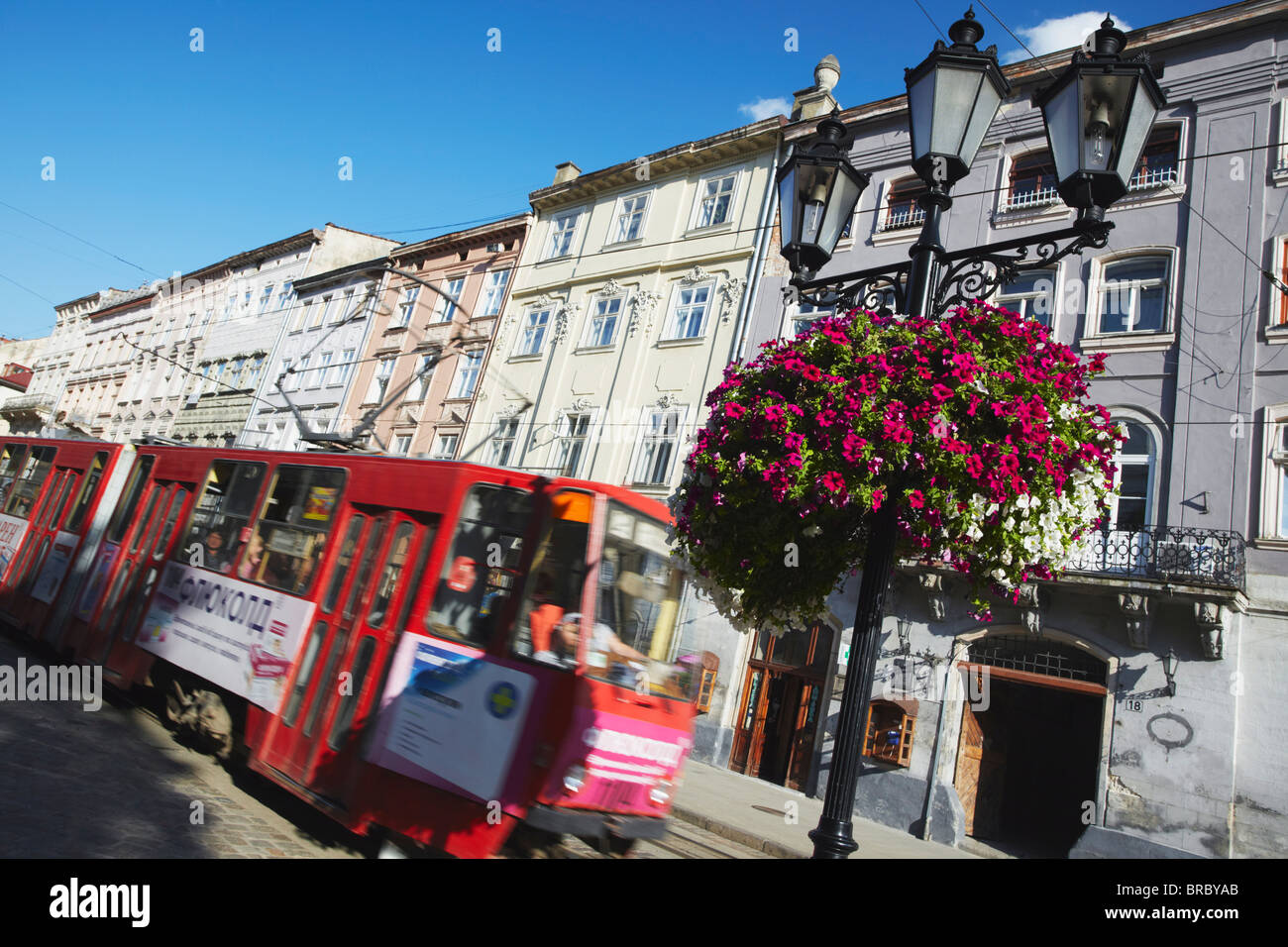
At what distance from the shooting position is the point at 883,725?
48.9 feet

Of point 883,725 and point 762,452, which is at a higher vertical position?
point 762,452

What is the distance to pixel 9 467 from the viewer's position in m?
15.4

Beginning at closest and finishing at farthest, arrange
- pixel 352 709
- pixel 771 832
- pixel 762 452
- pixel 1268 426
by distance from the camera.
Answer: pixel 762 452, pixel 352 709, pixel 771 832, pixel 1268 426

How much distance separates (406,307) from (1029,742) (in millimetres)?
25457

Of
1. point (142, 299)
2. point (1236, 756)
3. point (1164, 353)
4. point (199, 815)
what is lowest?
point (199, 815)

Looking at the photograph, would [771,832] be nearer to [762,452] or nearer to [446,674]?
[446,674]

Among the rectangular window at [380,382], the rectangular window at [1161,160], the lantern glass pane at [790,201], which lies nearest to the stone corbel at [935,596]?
the rectangular window at [1161,160]

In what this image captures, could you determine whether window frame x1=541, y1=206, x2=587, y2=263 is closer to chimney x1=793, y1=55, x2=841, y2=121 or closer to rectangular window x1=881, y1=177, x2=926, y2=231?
chimney x1=793, y1=55, x2=841, y2=121

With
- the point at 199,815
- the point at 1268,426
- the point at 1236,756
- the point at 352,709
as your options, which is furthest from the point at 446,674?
the point at 1268,426

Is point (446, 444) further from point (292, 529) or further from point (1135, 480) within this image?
point (1135, 480)

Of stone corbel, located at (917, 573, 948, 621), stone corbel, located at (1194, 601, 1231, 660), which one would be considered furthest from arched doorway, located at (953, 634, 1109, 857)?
stone corbel, located at (1194, 601, 1231, 660)

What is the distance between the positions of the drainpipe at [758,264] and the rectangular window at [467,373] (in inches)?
387

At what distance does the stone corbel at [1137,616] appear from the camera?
12719mm

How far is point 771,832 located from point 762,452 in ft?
26.9
